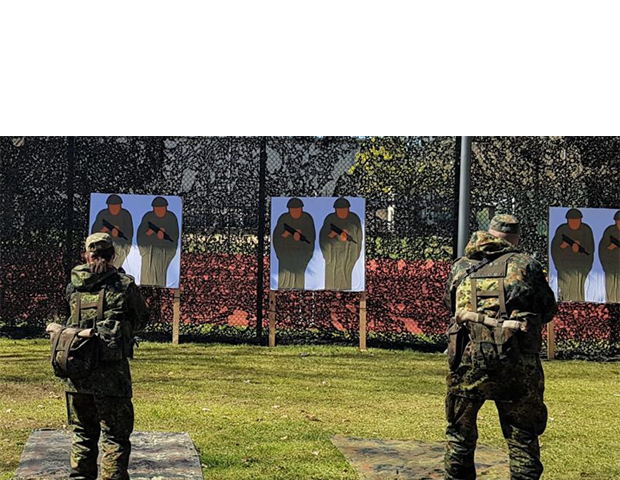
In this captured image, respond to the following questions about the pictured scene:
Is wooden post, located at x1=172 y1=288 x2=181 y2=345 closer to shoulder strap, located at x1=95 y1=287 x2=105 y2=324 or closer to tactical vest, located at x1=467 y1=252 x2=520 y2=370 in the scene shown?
shoulder strap, located at x1=95 y1=287 x2=105 y2=324

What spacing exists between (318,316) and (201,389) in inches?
135

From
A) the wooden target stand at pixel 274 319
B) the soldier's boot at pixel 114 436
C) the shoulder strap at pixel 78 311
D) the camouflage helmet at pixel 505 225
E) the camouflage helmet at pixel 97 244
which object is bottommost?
the soldier's boot at pixel 114 436

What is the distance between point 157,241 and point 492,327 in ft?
25.3

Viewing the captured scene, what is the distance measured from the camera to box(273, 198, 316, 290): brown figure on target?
40.4 ft

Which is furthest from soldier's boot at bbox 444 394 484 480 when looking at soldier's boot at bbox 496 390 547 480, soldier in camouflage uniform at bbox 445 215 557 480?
soldier's boot at bbox 496 390 547 480

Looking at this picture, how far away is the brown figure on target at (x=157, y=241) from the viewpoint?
12.4 m

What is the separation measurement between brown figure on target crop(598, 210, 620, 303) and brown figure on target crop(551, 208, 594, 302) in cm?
16

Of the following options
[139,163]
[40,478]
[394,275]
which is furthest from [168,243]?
[40,478]

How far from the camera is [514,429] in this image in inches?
216

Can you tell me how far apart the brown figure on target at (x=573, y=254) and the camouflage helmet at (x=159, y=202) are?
5.13 m

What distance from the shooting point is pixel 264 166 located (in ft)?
41.8

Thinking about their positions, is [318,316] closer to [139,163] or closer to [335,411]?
[139,163]

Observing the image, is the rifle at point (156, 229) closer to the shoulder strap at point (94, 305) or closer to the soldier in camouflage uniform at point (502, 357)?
the shoulder strap at point (94, 305)

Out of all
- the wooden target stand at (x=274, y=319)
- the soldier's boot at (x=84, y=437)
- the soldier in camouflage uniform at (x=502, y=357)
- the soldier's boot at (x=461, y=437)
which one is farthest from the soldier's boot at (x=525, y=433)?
the wooden target stand at (x=274, y=319)
